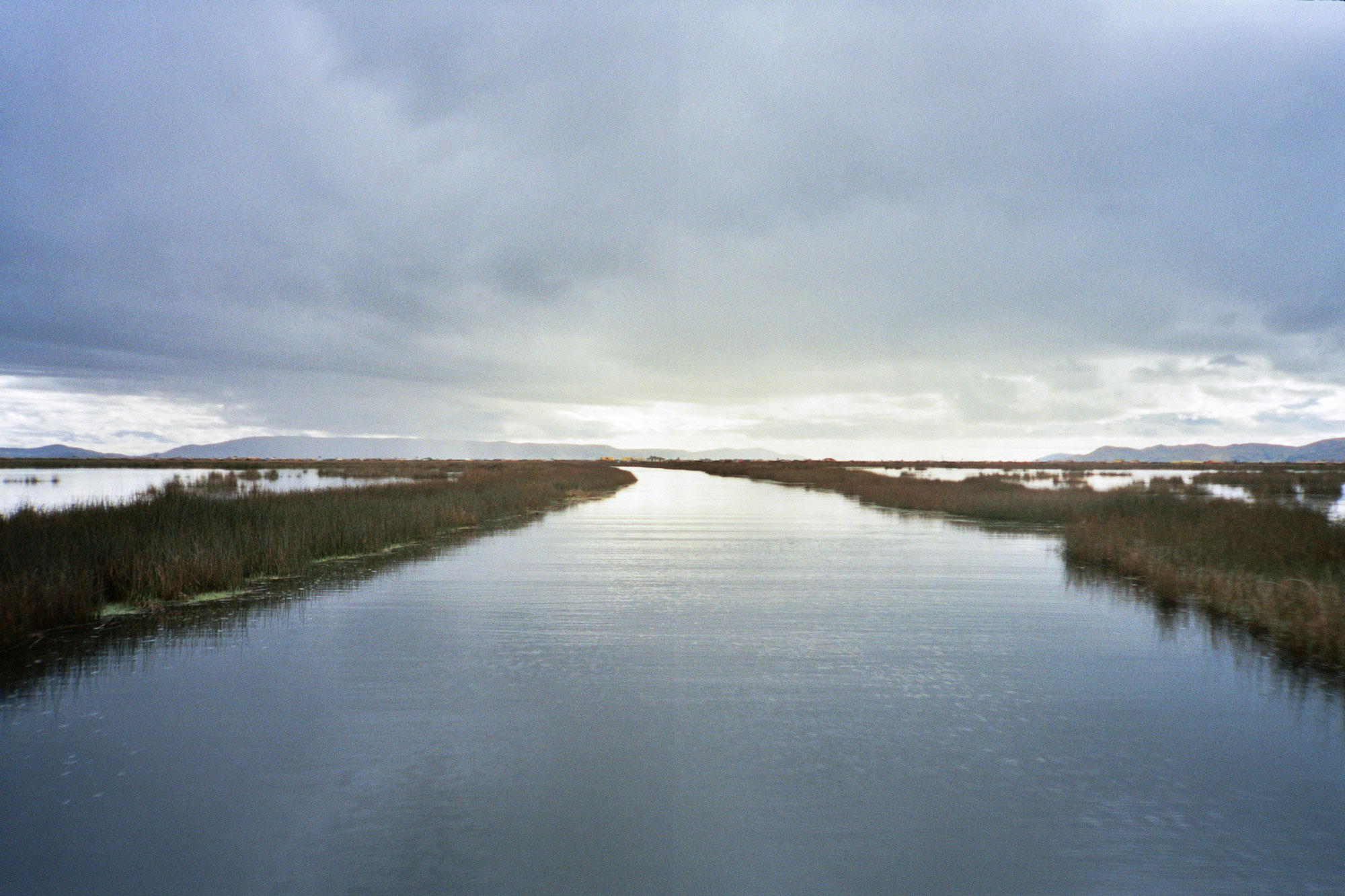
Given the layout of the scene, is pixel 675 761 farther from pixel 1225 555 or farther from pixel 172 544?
pixel 1225 555

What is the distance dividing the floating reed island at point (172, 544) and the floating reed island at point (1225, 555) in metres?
18.2

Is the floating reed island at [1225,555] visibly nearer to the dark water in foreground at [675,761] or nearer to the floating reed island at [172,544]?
the dark water in foreground at [675,761]

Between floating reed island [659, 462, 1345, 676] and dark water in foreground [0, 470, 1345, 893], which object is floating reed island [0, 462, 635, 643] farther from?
floating reed island [659, 462, 1345, 676]

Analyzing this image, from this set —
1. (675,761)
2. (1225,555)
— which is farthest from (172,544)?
(1225,555)

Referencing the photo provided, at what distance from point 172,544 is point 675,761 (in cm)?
1386

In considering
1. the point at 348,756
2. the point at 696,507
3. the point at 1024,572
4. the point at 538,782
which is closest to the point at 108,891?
the point at 348,756

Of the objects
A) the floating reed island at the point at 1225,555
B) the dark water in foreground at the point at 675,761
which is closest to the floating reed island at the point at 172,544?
the dark water in foreground at the point at 675,761

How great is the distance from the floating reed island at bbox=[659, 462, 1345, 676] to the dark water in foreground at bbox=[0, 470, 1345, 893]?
54.7 inches

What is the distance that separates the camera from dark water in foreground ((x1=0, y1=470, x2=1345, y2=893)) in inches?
200

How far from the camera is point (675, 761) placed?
21.9 feet

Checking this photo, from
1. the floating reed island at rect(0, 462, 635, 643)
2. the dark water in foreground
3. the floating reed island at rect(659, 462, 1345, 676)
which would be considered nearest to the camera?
the dark water in foreground

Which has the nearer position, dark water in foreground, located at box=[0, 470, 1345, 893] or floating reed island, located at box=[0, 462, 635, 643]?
dark water in foreground, located at box=[0, 470, 1345, 893]

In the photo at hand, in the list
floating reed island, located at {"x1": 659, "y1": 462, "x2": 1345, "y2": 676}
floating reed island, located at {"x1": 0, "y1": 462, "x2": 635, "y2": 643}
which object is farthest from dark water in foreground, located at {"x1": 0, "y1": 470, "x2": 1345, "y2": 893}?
floating reed island, located at {"x1": 0, "y1": 462, "x2": 635, "y2": 643}

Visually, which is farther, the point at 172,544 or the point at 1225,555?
the point at 1225,555
